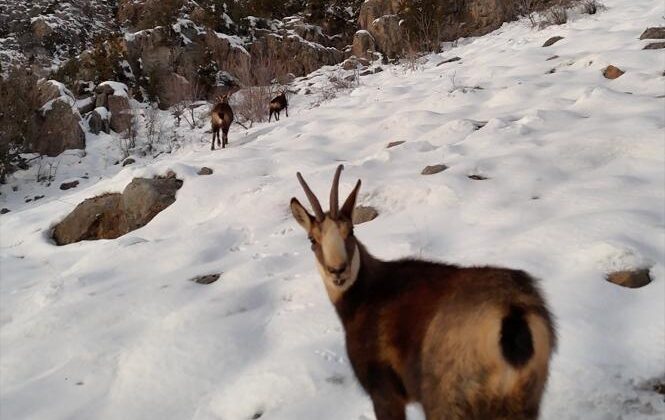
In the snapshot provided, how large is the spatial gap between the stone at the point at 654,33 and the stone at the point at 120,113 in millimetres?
13976

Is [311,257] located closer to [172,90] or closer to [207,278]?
[207,278]

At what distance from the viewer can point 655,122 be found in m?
5.78

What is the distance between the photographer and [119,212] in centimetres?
772

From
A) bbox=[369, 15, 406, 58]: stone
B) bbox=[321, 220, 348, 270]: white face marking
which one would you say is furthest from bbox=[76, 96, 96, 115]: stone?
bbox=[321, 220, 348, 270]: white face marking

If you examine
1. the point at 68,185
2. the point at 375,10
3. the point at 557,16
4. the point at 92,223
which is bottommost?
the point at 68,185

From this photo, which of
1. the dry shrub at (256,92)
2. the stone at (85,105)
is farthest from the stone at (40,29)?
the dry shrub at (256,92)

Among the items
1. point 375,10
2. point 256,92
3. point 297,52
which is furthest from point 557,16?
point 297,52

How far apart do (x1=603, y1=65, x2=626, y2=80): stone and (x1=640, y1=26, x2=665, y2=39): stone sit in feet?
5.90

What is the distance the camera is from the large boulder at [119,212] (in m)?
7.33

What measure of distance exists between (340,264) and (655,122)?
5323 mm

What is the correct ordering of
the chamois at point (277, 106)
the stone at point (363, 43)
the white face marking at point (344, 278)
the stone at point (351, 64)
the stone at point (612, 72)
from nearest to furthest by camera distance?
the white face marking at point (344, 278), the stone at point (612, 72), the chamois at point (277, 106), the stone at point (351, 64), the stone at point (363, 43)

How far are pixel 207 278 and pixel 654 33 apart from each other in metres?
9.55

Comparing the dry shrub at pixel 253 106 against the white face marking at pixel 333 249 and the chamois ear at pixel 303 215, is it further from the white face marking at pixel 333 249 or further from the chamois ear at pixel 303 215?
the white face marking at pixel 333 249

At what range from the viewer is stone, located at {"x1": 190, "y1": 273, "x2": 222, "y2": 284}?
185 inches
